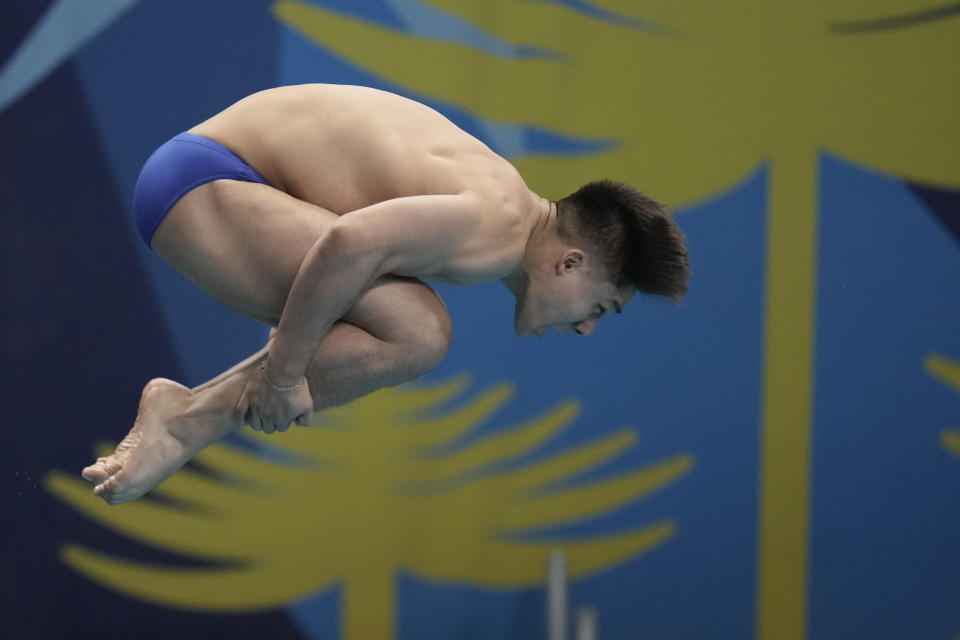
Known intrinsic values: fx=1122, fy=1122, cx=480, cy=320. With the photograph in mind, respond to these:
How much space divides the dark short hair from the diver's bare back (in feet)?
0.59

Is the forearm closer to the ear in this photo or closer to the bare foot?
the bare foot

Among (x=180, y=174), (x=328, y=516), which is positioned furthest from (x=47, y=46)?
(x=180, y=174)

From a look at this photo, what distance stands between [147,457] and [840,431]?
3.07 meters

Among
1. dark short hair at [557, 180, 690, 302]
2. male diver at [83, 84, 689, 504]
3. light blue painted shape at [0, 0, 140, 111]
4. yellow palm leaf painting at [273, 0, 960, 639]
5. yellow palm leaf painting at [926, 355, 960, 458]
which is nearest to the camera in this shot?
male diver at [83, 84, 689, 504]

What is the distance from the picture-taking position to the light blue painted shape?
14.5 ft

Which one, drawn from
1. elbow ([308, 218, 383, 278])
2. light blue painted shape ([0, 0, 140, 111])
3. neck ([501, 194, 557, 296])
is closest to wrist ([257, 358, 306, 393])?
elbow ([308, 218, 383, 278])

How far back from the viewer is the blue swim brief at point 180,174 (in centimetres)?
249

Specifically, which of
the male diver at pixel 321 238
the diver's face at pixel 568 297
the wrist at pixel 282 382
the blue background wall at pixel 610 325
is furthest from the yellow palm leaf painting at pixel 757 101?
the wrist at pixel 282 382

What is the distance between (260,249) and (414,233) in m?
0.39

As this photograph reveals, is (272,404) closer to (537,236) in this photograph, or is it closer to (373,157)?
(373,157)

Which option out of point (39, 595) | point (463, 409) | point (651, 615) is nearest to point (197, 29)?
point (463, 409)

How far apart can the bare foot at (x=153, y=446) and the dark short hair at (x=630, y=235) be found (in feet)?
3.16

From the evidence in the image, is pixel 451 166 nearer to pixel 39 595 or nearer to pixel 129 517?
pixel 129 517

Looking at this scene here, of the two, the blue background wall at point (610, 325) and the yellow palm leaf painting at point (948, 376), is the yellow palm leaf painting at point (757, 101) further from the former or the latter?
the yellow palm leaf painting at point (948, 376)
